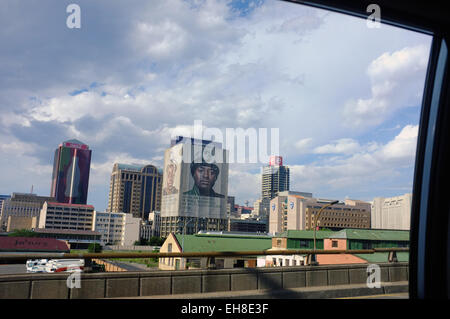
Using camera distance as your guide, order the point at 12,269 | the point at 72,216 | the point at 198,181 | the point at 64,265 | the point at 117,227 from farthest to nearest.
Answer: the point at 198,181 → the point at 117,227 → the point at 72,216 → the point at 64,265 → the point at 12,269

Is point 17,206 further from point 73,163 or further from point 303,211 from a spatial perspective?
point 303,211

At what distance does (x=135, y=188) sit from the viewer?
482 feet

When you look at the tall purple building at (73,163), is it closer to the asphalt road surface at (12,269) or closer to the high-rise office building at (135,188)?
the asphalt road surface at (12,269)

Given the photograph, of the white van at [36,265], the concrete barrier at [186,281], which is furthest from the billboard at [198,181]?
the white van at [36,265]

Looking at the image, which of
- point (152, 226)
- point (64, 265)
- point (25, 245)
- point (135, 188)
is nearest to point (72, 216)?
point (152, 226)

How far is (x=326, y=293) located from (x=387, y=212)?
7.35 feet

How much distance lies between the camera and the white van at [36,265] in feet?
15.5

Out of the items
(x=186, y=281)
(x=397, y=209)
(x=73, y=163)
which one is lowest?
(x=186, y=281)

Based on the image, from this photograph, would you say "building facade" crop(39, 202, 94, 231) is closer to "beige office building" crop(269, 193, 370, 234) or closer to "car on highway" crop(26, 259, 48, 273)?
"beige office building" crop(269, 193, 370, 234)

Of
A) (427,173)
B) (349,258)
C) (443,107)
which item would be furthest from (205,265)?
(349,258)

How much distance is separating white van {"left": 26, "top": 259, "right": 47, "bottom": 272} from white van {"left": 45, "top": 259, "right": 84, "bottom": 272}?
0.06 meters

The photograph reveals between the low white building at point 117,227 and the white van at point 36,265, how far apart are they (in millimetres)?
63033

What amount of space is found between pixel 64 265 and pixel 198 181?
9445cm

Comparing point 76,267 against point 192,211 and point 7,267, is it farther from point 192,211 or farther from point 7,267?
point 192,211
